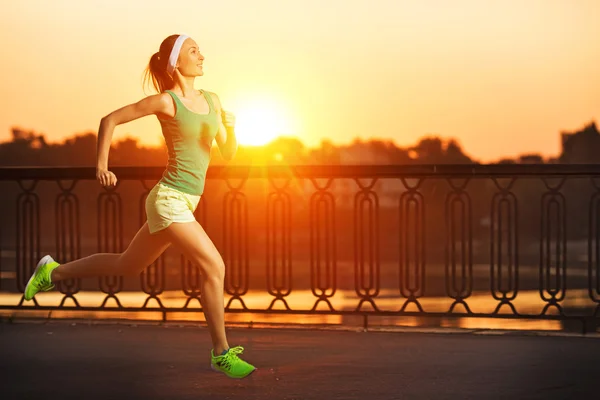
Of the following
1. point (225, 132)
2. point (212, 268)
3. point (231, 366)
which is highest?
point (225, 132)

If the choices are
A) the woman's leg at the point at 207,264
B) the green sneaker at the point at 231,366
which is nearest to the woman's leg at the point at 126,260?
the woman's leg at the point at 207,264

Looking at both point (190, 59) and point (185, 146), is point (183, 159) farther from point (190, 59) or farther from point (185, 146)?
point (190, 59)

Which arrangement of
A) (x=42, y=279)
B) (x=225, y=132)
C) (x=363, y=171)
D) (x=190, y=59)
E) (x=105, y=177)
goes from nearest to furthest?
(x=105, y=177) < (x=190, y=59) < (x=225, y=132) < (x=42, y=279) < (x=363, y=171)

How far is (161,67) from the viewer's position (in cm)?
650

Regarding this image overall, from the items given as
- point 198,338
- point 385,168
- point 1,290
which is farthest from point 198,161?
point 1,290

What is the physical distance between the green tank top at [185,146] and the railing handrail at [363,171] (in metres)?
3.01

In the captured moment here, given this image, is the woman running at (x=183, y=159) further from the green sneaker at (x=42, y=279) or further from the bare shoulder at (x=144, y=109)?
the green sneaker at (x=42, y=279)

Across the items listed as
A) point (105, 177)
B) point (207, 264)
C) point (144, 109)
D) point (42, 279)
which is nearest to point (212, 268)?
point (207, 264)

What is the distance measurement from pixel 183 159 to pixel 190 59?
23.0 inches

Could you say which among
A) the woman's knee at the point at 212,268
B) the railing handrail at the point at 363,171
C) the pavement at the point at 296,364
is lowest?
the pavement at the point at 296,364

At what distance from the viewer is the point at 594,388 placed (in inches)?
256

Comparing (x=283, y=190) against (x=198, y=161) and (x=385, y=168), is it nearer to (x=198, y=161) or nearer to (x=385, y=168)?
(x=385, y=168)

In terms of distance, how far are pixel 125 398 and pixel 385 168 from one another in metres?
3.90

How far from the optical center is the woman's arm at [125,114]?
627 centimetres
